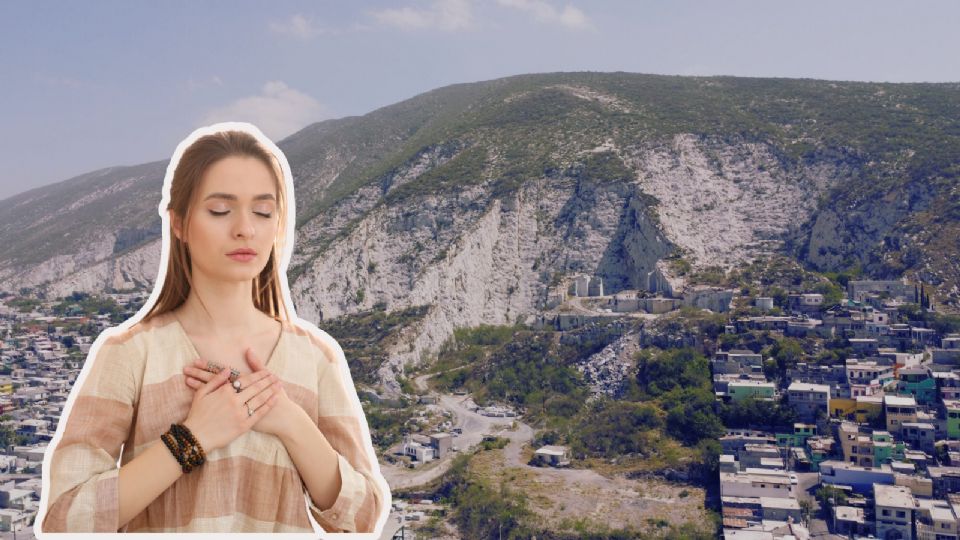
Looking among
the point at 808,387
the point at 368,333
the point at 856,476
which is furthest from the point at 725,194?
the point at 856,476

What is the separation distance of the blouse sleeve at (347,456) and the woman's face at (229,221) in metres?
0.38

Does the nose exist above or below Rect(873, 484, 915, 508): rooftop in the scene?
above

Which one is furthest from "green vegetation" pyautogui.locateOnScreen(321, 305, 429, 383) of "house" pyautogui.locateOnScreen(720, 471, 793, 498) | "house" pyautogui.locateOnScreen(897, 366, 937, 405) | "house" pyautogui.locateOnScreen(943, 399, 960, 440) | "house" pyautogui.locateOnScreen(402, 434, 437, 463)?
"house" pyautogui.locateOnScreen(943, 399, 960, 440)

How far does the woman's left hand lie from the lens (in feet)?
8.07

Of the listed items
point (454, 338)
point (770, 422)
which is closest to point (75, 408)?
point (770, 422)

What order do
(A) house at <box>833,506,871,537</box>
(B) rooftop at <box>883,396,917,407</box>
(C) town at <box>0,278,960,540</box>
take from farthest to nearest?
(B) rooftop at <box>883,396,917,407</box>, (C) town at <box>0,278,960,540</box>, (A) house at <box>833,506,871,537</box>

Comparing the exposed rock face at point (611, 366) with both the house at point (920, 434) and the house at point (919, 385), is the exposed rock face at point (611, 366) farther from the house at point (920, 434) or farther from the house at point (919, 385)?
the house at point (920, 434)

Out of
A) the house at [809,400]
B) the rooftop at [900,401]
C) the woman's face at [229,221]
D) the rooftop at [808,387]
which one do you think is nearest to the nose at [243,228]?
the woman's face at [229,221]

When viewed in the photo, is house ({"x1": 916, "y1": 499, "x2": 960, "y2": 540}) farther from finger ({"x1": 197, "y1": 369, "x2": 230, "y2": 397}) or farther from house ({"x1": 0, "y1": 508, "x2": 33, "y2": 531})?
finger ({"x1": 197, "y1": 369, "x2": 230, "y2": 397})

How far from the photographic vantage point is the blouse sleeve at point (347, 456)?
2.61 m

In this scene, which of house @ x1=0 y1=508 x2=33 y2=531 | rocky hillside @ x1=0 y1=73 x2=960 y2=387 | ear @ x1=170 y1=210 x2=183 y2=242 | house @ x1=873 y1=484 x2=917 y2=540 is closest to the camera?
ear @ x1=170 y1=210 x2=183 y2=242

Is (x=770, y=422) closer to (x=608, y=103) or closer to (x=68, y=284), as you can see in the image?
(x=608, y=103)

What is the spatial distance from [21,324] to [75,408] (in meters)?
43.8

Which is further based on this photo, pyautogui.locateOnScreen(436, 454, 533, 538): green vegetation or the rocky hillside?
→ the rocky hillside
